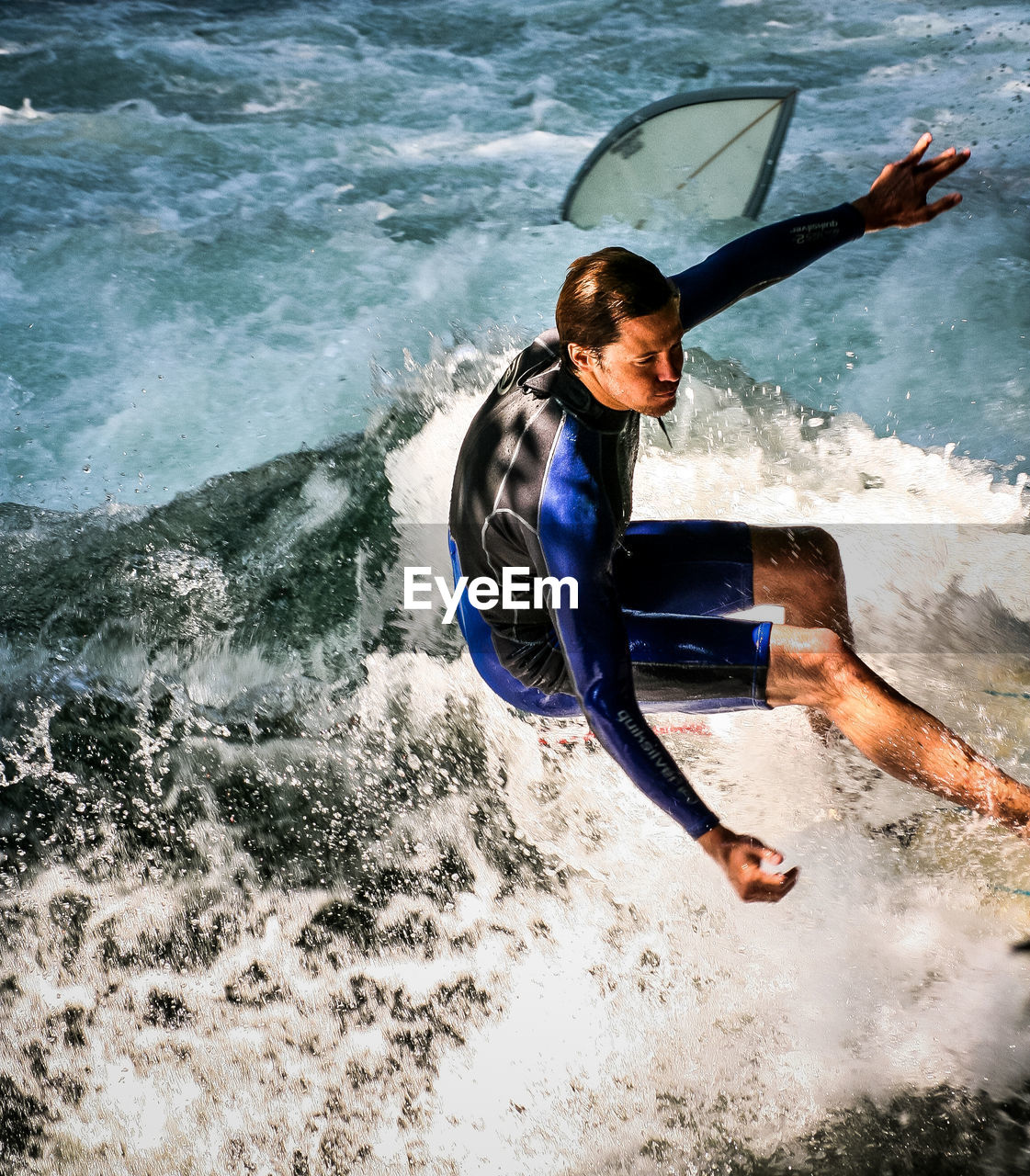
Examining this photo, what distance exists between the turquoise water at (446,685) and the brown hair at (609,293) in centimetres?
132

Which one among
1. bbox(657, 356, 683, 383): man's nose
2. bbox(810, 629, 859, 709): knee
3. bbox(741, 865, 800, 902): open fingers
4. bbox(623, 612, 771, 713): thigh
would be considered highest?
bbox(657, 356, 683, 383): man's nose

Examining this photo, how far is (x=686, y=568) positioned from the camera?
1.91 metres

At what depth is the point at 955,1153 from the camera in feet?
6.36

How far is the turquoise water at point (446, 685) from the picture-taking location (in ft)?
7.09

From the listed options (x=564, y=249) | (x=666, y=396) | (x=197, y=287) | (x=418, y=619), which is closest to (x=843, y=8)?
(x=564, y=249)

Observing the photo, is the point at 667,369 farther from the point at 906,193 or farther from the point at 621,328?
the point at 906,193

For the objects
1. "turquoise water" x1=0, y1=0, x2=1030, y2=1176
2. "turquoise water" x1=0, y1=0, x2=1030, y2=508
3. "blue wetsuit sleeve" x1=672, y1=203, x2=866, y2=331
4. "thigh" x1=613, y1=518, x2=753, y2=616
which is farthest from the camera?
"turquoise water" x1=0, y1=0, x2=1030, y2=508

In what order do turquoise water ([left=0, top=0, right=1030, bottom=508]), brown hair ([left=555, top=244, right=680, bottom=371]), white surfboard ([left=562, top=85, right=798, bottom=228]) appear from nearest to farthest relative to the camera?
1. brown hair ([left=555, top=244, right=680, bottom=371])
2. turquoise water ([left=0, top=0, right=1030, bottom=508])
3. white surfboard ([left=562, top=85, right=798, bottom=228])

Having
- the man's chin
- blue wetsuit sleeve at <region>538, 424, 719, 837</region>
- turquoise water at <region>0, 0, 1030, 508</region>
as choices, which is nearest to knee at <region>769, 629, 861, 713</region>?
blue wetsuit sleeve at <region>538, 424, 719, 837</region>

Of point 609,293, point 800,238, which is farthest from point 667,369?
point 800,238

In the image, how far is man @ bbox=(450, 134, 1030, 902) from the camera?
1.38 m

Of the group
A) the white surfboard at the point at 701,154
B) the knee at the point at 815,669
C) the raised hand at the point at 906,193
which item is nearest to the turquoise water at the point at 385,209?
the white surfboard at the point at 701,154

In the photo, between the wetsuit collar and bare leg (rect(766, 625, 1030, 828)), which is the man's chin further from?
bare leg (rect(766, 625, 1030, 828))

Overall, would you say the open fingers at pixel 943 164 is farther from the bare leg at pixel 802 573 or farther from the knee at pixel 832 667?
the knee at pixel 832 667
